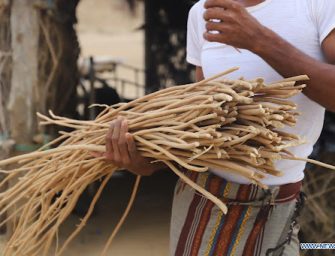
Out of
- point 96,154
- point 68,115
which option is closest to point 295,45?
point 96,154

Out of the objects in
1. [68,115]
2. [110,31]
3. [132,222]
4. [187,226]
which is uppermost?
[187,226]

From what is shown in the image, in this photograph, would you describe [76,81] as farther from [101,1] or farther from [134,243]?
[101,1]

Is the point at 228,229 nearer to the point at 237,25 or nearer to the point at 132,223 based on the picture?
the point at 237,25

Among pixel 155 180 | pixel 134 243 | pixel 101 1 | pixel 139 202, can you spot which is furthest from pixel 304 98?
pixel 101 1

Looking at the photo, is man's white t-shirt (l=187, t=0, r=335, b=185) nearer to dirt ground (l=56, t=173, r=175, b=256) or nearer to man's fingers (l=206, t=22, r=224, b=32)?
man's fingers (l=206, t=22, r=224, b=32)

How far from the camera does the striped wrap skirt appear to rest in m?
1.78

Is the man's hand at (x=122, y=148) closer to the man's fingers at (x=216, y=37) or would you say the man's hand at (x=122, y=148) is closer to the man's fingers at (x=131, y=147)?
the man's fingers at (x=131, y=147)

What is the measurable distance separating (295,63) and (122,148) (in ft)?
1.56

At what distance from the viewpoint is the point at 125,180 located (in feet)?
20.3

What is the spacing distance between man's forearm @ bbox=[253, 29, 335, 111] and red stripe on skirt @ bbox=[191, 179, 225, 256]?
40 cm

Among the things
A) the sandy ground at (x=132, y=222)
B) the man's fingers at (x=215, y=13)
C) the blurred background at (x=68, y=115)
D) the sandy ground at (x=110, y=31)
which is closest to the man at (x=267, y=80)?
the man's fingers at (x=215, y=13)

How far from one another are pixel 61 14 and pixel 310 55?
286cm

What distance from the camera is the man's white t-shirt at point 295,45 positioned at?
1.63 m

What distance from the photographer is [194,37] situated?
1954 millimetres
